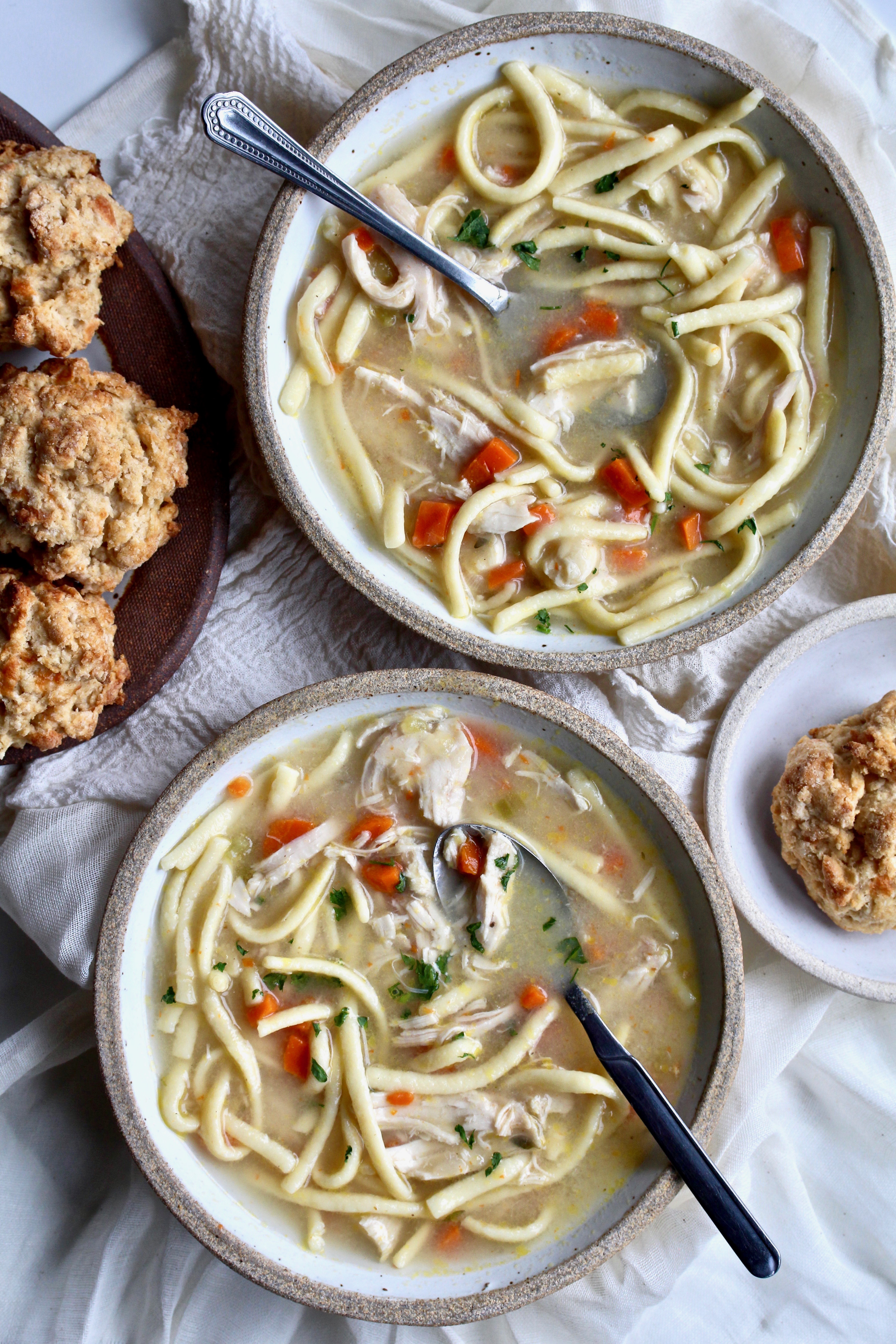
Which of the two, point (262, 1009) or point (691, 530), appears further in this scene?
point (691, 530)

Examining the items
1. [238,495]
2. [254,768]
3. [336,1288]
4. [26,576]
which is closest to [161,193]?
[238,495]

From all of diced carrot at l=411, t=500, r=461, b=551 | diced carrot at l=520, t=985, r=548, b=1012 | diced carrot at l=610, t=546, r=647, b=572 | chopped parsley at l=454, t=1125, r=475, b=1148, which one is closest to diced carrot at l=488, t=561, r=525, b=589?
diced carrot at l=411, t=500, r=461, b=551

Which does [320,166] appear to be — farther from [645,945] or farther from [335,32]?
[645,945]

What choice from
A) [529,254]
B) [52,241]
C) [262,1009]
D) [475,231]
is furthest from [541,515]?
[262,1009]

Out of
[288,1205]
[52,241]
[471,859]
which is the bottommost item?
[288,1205]

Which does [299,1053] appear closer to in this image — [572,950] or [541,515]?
[572,950]

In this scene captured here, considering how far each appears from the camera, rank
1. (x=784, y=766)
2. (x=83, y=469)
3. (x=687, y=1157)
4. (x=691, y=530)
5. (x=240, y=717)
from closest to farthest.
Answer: (x=687, y=1157)
(x=83, y=469)
(x=691, y=530)
(x=240, y=717)
(x=784, y=766)

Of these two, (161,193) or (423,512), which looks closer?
(423,512)

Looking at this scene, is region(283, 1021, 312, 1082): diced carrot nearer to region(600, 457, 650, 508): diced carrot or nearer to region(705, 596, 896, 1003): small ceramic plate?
region(705, 596, 896, 1003): small ceramic plate
